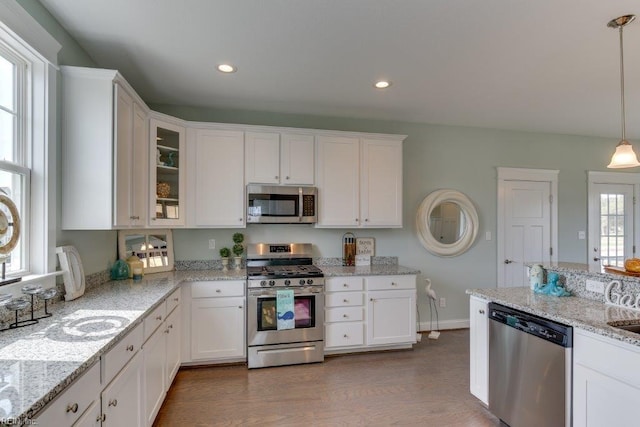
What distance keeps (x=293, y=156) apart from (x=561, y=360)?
273cm

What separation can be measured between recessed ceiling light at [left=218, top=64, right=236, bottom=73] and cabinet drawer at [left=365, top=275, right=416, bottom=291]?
2.32m

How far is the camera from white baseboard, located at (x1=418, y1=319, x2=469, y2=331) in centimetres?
414

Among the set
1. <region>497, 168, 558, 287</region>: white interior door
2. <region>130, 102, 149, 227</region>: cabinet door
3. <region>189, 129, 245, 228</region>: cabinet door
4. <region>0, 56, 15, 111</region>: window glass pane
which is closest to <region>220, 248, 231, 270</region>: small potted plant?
<region>189, 129, 245, 228</region>: cabinet door

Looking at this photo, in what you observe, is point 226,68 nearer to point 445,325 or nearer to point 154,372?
point 154,372

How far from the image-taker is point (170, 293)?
2547 mm

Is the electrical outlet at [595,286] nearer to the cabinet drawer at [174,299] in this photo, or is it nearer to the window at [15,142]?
the cabinet drawer at [174,299]

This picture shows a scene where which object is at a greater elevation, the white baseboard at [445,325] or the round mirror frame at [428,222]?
the round mirror frame at [428,222]

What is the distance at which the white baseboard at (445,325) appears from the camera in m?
4.14

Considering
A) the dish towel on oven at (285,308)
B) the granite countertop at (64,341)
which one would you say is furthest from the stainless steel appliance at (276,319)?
the granite countertop at (64,341)

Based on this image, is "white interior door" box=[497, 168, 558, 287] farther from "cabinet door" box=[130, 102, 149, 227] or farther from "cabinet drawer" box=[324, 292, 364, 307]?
"cabinet door" box=[130, 102, 149, 227]

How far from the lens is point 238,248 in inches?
140

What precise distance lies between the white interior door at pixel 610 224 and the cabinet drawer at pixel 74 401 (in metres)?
5.87

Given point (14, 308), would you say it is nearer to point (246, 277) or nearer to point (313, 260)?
point (246, 277)

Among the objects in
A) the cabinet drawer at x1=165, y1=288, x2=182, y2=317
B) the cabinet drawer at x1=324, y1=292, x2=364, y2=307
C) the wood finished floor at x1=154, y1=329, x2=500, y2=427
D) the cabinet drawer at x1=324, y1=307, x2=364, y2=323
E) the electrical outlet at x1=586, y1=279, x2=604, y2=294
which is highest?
the electrical outlet at x1=586, y1=279, x2=604, y2=294
